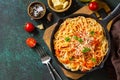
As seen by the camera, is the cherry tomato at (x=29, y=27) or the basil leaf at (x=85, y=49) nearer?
the basil leaf at (x=85, y=49)

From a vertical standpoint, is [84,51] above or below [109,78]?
above

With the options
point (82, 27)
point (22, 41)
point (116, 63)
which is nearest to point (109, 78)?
point (116, 63)

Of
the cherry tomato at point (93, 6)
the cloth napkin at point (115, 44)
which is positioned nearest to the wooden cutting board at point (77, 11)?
the cherry tomato at point (93, 6)

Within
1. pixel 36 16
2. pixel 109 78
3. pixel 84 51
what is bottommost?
pixel 109 78

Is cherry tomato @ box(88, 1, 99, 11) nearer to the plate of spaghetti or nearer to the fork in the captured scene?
the plate of spaghetti

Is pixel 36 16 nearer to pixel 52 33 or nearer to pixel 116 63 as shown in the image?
pixel 52 33

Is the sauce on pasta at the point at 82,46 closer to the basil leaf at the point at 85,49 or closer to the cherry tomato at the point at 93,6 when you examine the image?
the basil leaf at the point at 85,49
